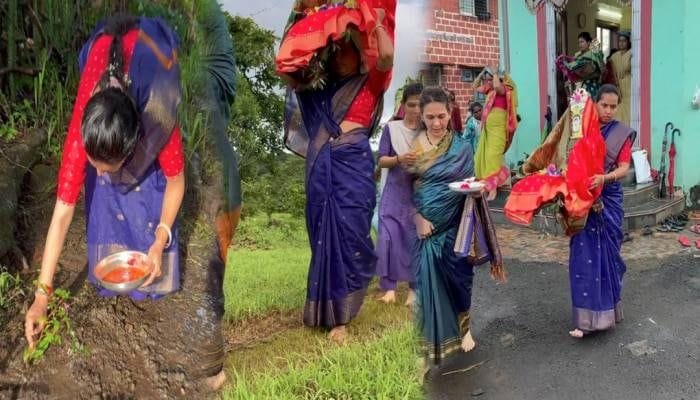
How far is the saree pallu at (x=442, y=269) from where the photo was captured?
2.29 m

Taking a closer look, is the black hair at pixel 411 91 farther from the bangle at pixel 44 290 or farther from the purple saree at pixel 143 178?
the bangle at pixel 44 290

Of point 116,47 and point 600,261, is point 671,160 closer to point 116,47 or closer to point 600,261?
point 600,261

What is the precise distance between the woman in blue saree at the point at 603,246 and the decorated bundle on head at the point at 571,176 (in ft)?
0.34

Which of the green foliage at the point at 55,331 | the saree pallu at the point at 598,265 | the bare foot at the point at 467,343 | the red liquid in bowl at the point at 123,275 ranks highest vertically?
the red liquid in bowl at the point at 123,275

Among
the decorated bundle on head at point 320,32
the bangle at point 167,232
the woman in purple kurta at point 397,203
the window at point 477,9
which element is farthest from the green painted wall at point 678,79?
the bangle at point 167,232

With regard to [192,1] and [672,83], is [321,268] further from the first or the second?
[672,83]

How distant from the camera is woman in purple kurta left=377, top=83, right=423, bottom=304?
2.27m

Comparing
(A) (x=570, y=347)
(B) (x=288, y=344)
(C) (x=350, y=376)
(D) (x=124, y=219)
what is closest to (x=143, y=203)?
(D) (x=124, y=219)

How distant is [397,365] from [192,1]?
976 mm

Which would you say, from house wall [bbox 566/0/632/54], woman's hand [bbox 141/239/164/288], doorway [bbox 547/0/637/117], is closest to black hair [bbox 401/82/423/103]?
woman's hand [bbox 141/239/164/288]

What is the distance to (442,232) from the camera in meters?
2.46

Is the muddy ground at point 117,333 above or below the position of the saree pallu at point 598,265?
above

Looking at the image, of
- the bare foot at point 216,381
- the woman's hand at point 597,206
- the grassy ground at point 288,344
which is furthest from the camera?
the woman's hand at point 597,206

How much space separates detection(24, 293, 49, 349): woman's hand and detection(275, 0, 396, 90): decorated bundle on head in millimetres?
642
